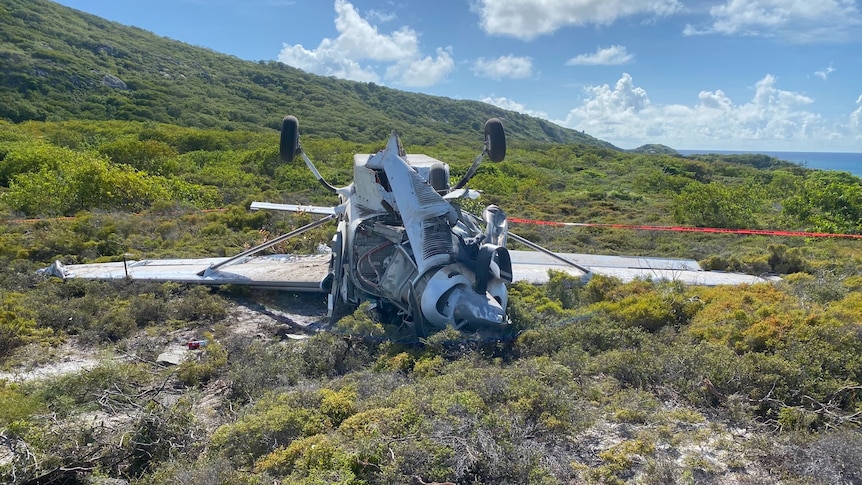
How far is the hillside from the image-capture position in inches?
1959

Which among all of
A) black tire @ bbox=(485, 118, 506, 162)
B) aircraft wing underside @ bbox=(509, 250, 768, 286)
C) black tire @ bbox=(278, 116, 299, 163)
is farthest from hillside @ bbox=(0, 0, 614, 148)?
black tire @ bbox=(485, 118, 506, 162)

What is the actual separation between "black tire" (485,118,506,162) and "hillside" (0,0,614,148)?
46760 millimetres

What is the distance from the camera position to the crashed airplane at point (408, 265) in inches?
279

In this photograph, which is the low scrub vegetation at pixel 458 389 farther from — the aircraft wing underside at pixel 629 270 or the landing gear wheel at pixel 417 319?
the aircraft wing underside at pixel 629 270

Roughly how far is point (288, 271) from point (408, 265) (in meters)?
4.68

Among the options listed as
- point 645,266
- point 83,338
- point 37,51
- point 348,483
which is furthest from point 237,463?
point 37,51

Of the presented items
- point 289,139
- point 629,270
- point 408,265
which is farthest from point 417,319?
point 629,270

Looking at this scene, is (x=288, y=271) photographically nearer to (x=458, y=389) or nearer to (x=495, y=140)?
(x=495, y=140)

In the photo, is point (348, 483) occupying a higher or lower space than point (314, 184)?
lower

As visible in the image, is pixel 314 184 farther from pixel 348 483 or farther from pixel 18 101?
pixel 18 101

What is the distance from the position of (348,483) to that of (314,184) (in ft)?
80.7

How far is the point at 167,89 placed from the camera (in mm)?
60312

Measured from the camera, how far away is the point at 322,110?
71.2 metres

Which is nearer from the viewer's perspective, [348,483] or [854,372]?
[348,483]
